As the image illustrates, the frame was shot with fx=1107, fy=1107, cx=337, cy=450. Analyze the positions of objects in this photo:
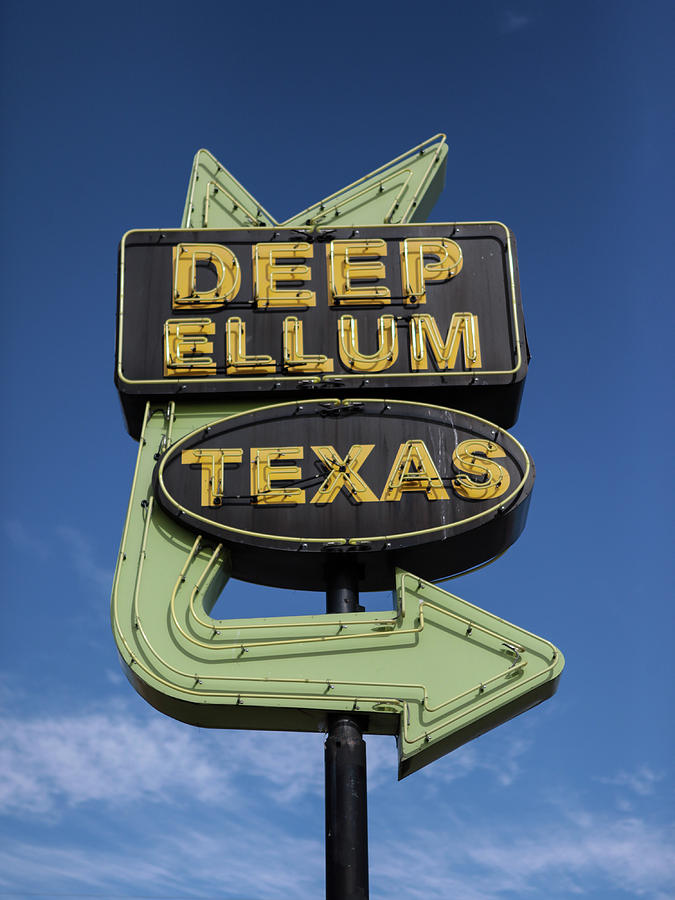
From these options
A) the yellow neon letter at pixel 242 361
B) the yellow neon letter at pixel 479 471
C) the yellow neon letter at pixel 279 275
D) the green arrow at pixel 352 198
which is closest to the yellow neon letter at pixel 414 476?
the yellow neon letter at pixel 479 471

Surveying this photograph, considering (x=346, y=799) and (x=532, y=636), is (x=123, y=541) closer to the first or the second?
(x=346, y=799)

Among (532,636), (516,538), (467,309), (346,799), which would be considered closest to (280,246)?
(467,309)

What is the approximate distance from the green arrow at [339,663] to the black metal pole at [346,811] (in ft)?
1.04

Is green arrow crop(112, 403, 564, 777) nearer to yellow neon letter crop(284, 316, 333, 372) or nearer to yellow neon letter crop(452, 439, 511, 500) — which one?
yellow neon letter crop(452, 439, 511, 500)

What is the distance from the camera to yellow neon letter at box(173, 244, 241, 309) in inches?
686

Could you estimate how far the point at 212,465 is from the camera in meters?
15.8

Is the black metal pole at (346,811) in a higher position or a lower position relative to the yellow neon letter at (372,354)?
lower

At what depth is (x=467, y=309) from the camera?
17.3 metres

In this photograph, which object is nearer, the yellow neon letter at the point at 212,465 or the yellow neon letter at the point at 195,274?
the yellow neon letter at the point at 212,465

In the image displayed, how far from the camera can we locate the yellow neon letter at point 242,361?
55.0ft

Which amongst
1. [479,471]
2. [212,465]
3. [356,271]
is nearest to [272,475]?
[212,465]

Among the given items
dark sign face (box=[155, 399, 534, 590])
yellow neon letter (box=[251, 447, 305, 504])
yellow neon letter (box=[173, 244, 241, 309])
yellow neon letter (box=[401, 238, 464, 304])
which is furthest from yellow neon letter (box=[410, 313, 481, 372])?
yellow neon letter (box=[173, 244, 241, 309])

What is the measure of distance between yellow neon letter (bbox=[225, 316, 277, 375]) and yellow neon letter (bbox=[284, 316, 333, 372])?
0.26 metres

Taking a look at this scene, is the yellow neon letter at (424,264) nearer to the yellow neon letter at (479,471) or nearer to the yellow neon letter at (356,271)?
the yellow neon letter at (356,271)
